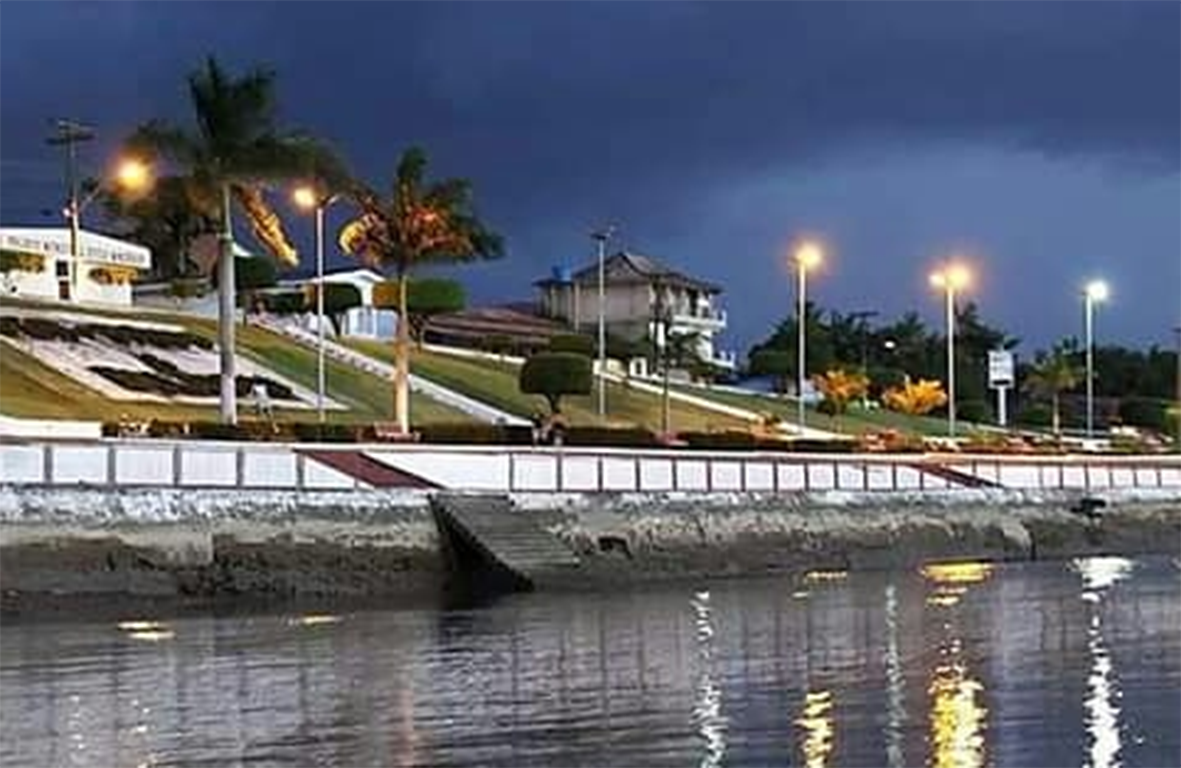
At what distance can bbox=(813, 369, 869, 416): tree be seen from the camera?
121 meters

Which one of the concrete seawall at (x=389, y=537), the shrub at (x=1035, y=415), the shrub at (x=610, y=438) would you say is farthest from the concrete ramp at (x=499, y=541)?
the shrub at (x=1035, y=415)

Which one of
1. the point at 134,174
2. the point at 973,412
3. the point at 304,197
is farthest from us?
the point at 973,412

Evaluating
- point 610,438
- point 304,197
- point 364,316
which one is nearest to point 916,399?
point 364,316

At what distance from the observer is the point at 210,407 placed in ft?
248

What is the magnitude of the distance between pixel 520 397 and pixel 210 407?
83.0 feet

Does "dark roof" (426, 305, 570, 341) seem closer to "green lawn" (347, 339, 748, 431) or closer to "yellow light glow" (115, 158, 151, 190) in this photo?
"green lawn" (347, 339, 748, 431)

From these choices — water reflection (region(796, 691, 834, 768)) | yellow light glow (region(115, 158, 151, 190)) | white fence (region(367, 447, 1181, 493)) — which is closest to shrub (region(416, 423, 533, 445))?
white fence (region(367, 447, 1181, 493))

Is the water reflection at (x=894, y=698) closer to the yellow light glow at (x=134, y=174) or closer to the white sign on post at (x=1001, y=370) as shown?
the yellow light glow at (x=134, y=174)

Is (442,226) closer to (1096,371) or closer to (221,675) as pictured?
(221,675)

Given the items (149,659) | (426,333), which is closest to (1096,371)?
(426,333)

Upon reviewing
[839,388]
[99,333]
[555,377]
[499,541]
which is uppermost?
[99,333]

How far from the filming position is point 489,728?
2227 centimetres

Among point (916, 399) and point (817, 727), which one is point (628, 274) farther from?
point (817, 727)

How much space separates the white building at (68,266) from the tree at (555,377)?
2122cm
